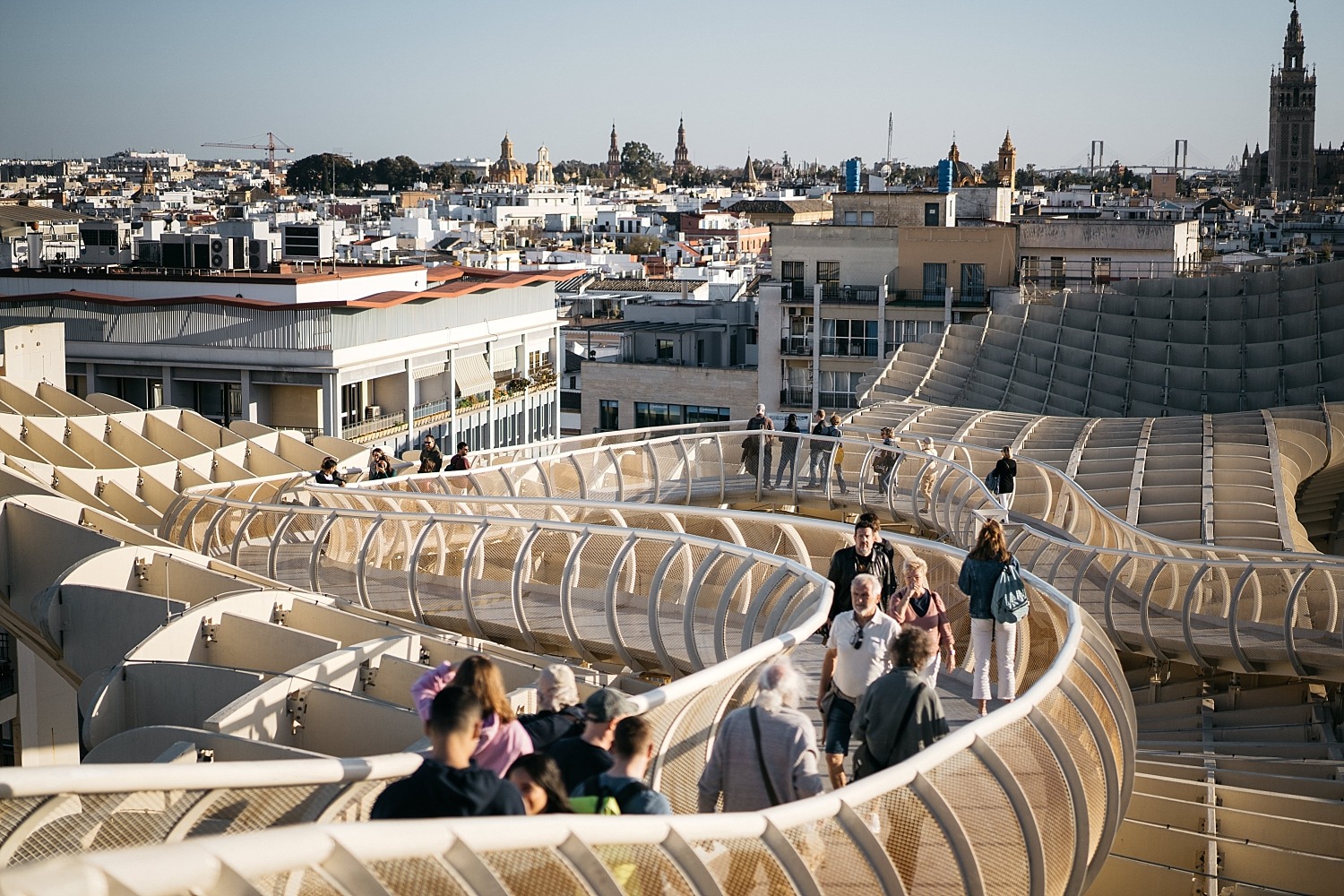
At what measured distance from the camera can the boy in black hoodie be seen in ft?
15.9

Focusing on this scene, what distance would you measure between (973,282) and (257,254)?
963 inches

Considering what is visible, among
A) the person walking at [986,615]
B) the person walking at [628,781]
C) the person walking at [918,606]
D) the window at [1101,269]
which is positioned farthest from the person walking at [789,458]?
the window at [1101,269]

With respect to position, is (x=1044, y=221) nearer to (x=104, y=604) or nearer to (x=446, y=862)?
(x=104, y=604)

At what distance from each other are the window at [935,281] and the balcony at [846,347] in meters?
2.75

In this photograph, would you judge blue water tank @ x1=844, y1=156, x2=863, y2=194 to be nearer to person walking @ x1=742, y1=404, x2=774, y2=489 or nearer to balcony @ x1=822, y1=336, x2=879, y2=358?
balcony @ x1=822, y1=336, x2=879, y2=358

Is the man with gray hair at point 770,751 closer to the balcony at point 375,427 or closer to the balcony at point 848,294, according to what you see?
the balcony at point 375,427

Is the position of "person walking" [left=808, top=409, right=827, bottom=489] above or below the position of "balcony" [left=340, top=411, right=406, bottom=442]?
above

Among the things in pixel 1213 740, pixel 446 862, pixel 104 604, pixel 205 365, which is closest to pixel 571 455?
pixel 104 604

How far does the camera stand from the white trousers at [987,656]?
9250mm

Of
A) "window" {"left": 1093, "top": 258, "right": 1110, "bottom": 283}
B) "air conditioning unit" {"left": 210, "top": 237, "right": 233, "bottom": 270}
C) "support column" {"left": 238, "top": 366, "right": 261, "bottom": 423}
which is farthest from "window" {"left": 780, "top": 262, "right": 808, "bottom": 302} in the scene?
"support column" {"left": 238, "top": 366, "right": 261, "bottom": 423}

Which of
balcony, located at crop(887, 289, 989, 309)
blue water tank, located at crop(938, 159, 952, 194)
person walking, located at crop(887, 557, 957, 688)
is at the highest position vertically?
blue water tank, located at crop(938, 159, 952, 194)

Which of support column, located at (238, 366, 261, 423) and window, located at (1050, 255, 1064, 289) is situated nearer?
support column, located at (238, 366, 261, 423)

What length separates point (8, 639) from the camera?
21297 millimetres

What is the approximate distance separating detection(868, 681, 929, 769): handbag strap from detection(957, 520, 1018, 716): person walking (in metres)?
2.61
